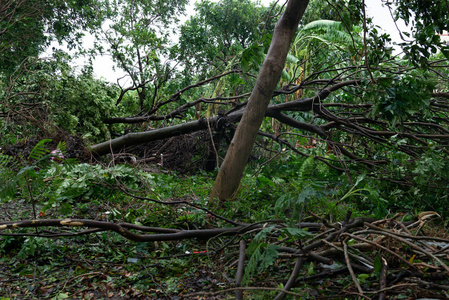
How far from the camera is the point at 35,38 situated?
8.79 meters

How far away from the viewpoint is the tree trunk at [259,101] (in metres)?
3.26

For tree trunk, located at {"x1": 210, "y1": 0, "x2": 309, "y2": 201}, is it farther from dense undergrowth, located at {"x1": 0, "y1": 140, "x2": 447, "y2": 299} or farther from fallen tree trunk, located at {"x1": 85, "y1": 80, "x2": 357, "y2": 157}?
fallen tree trunk, located at {"x1": 85, "y1": 80, "x2": 357, "y2": 157}

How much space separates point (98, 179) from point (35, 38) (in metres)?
7.12

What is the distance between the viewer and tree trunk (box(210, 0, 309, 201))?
128 inches

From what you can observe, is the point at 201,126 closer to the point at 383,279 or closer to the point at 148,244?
the point at 148,244

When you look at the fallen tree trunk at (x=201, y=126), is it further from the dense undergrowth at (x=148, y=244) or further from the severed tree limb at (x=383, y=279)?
the severed tree limb at (x=383, y=279)

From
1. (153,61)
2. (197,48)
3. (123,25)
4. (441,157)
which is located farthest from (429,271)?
(123,25)

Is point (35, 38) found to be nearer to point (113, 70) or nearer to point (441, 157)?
point (113, 70)

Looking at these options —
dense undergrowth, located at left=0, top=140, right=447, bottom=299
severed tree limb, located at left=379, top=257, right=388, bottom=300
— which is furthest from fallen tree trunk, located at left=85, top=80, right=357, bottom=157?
severed tree limb, located at left=379, top=257, right=388, bottom=300

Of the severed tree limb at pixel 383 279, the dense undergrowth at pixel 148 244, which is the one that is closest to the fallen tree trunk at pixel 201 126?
the dense undergrowth at pixel 148 244

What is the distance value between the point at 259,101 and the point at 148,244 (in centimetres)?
173

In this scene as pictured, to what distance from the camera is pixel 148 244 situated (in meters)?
2.74

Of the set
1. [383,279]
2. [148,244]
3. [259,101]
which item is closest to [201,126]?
[259,101]

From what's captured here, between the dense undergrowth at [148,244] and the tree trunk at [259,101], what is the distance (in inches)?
7.3
